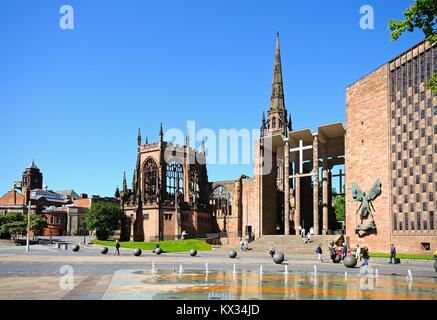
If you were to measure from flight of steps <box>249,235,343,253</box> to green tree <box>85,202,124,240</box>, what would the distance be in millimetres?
26776

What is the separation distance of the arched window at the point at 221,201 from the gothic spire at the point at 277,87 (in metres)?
20.5

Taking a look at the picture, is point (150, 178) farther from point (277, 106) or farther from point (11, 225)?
point (277, 106)

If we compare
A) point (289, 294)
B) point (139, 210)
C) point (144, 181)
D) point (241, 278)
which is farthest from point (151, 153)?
point (289, 294)

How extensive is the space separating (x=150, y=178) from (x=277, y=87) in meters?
34.9

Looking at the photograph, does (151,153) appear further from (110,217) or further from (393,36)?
(393,36)

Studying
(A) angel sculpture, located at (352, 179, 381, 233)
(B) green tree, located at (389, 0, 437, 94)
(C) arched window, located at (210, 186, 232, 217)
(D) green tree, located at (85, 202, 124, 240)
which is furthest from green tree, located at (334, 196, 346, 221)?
(B) green tree, located at (389, 0, 437, 94)

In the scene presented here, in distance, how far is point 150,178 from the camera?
270 feet

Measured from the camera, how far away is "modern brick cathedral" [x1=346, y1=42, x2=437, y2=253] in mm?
43094

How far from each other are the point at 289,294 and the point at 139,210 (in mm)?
63438

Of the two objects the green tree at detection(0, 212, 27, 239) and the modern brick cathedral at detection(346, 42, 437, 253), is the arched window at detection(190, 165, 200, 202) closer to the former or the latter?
the green tree at detection(0, 212, 27, 239)

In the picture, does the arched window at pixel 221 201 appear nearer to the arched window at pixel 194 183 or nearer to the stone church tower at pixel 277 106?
the arched window at pixel 194 183

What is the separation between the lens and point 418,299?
15383mm

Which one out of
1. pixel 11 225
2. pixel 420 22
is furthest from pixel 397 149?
pixel 11 225

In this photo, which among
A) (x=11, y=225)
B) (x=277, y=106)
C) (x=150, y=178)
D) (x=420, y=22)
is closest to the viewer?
(x=420, y=22)
